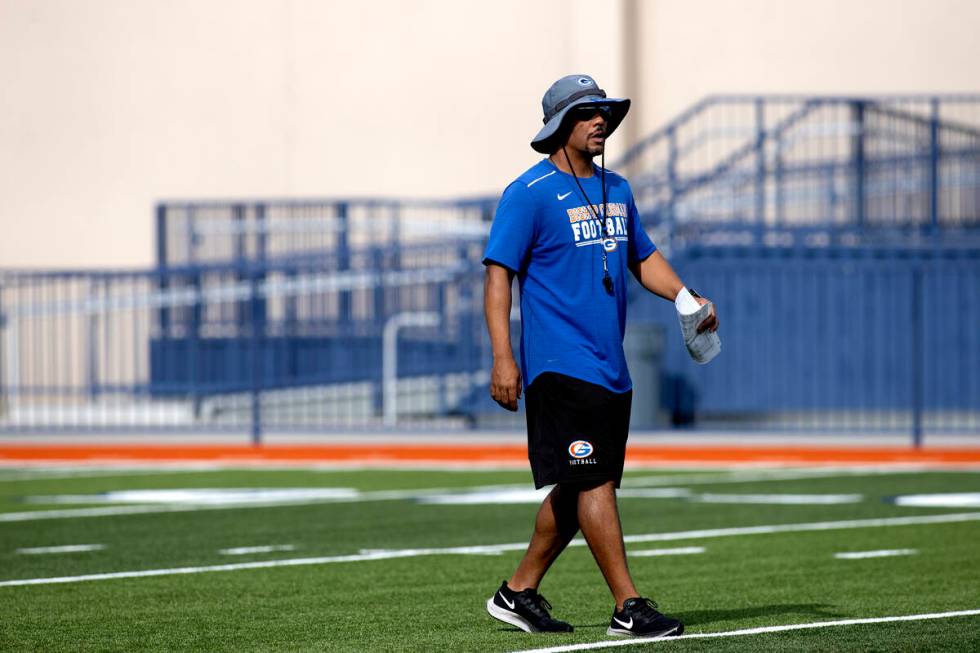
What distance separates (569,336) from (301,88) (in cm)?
2576

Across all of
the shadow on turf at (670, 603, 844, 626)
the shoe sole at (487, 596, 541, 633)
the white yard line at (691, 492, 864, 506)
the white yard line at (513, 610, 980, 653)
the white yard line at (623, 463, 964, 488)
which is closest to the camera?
the white yard line at (513, 610, 980, 653)

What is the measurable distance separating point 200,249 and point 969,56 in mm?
12498

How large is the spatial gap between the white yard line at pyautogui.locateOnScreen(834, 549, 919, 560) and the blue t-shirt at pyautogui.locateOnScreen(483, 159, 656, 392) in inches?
127

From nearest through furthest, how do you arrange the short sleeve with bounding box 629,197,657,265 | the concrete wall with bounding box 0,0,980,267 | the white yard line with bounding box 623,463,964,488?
the short sleeve with bounding box 629,197,657,265
the white yard line with bounding box 623,463,964,488
the concrete wall with bounding box 0,0,980,267

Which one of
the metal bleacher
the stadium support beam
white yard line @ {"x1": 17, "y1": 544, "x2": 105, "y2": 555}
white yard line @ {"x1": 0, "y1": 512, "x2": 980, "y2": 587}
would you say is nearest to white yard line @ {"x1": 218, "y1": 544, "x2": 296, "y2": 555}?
A: white yard line @ {"x1": 0, "y1": 512, "x2": 980, "y2": 587}

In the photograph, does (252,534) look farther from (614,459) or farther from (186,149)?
(186,149)

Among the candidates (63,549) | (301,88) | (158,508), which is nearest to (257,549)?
(63,549)

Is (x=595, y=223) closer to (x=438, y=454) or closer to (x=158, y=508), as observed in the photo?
(x=158, y=508)

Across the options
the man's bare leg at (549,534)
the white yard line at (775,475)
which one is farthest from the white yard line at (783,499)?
the man's bare leg at (549,534)

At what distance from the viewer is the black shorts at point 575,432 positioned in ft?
25.1

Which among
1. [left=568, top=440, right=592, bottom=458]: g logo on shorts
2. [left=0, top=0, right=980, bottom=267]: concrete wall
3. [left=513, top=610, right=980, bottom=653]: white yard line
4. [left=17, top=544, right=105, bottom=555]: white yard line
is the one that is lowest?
[left=17, top=544, right=105, bottom=555]: white yard line

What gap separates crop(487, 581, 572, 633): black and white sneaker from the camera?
25.6ft

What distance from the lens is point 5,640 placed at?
7785mm

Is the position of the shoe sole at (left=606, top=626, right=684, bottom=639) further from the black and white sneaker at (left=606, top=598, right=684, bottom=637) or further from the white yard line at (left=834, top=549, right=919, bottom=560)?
the white yard line at (left=834, top=549, right=919, bottom=560)
